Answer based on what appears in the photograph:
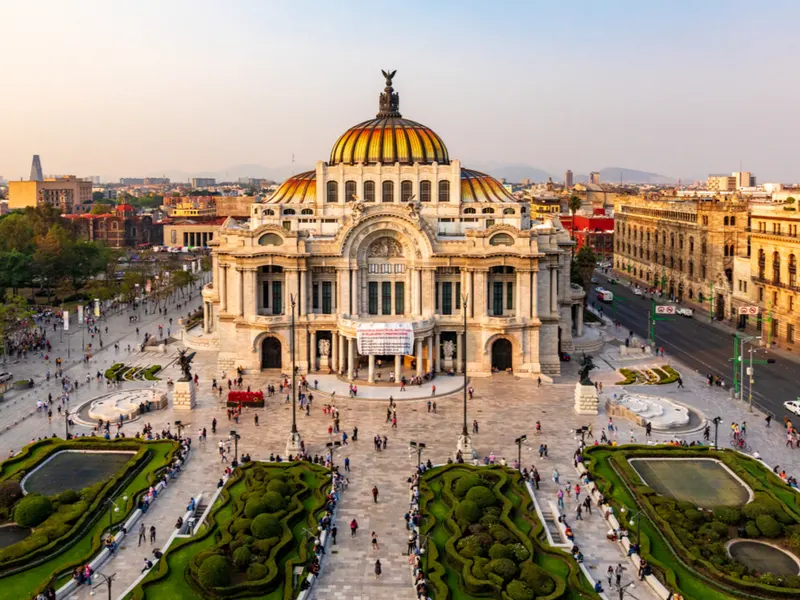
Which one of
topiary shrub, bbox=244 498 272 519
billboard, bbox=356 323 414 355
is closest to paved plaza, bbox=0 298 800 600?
billboard, bbox=356 323 414 355

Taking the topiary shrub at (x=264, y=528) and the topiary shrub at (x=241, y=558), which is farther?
the topiary shrub at (x=264, y=528)

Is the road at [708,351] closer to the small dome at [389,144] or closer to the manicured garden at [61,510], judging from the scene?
the small dome at [389,144]

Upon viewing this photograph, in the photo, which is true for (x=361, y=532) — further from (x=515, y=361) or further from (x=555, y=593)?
(x=515, y=361)

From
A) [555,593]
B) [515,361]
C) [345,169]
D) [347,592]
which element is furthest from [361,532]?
[345,169]

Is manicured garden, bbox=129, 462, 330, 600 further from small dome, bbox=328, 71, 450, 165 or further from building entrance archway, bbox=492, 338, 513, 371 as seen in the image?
small dome, bbox=328, 71, 450, 165

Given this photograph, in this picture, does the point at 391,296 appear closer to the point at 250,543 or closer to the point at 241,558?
the point at 250,543

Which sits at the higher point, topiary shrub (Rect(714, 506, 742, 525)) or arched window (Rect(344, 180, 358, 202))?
arched window (Rect(344, 180, 358, 202))

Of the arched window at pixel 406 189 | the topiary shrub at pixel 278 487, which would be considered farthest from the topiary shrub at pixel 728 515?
the arched window at pixel 406 189
